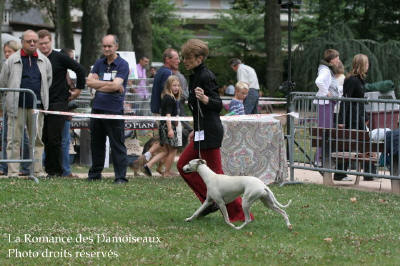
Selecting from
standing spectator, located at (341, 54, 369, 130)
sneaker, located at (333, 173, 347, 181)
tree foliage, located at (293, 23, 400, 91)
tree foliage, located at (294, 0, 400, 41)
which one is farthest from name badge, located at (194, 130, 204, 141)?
tree foliage, located at (294, 0, 400, 41)

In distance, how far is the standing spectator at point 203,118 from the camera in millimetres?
9172

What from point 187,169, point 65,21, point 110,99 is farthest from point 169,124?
point 65,21

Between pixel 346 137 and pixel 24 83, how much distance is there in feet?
15.5

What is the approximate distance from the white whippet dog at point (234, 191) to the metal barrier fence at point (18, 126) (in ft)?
13.1

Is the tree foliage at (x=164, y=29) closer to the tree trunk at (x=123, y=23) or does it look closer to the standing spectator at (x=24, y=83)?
the tree trunk at (x=123, y=23)

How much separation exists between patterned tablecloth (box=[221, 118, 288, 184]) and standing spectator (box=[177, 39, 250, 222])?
372 cm

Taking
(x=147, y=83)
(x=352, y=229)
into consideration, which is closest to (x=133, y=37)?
(x=147, y=83)

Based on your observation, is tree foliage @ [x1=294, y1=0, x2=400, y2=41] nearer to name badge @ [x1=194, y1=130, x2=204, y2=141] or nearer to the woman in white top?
the woman in white top

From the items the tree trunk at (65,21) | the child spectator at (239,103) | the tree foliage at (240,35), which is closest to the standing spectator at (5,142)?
the child spectator at (239,103)

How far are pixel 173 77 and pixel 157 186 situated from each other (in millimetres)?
2186

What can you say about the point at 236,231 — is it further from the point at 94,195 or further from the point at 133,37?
the point at 133,37

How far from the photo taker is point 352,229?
9.24 metres

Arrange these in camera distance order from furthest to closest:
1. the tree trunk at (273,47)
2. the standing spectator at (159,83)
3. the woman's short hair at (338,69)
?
the tree trunk at (273,47)
the woman's short hair at (338,69)
the standing spectator at (159,83)

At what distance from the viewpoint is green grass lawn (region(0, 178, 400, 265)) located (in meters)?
7.66
